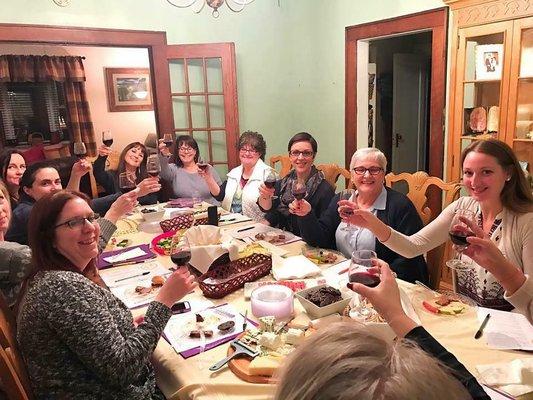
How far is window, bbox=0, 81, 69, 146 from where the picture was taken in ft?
20.7

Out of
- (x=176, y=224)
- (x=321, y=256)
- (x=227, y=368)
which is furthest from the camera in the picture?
(x=176, y=224)

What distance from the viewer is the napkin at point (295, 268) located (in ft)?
5.77

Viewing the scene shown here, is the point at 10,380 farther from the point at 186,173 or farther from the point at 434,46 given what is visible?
the point at 434,46

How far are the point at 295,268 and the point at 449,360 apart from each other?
919mm

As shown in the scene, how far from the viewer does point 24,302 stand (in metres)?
1.18

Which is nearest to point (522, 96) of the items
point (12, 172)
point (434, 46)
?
point (434, 46)

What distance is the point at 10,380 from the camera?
3.49 ft

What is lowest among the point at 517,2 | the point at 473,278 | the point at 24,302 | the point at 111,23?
the point at 473,278

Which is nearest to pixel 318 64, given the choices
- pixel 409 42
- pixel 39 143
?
pixel 409 42

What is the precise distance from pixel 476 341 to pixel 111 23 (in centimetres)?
392

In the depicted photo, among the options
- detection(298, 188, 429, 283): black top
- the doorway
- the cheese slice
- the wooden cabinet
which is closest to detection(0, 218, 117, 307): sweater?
the cheese slice

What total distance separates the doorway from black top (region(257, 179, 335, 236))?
8.10 ft

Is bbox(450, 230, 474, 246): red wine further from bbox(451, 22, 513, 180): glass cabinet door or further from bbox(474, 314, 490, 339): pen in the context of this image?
bbox(451, 22, 513, 180): glass cabinet door

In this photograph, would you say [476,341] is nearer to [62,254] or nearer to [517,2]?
[62,254]
